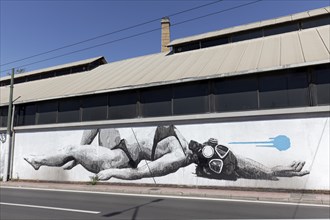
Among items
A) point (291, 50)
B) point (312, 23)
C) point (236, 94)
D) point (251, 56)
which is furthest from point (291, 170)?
point (312, 23)

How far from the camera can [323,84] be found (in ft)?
41.9

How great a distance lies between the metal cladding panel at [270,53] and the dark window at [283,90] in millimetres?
545

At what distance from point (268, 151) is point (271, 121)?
4.29 feet

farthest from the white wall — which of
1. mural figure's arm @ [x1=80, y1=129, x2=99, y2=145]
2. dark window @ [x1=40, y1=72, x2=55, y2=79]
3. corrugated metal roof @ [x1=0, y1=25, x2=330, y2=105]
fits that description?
dark window @ [x1=40, y1=72, x2=55, y2=79]

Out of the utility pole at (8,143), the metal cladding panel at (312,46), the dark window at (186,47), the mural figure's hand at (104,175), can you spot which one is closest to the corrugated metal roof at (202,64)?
the metal cladding panel at (312,46)

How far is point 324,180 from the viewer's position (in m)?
12.3

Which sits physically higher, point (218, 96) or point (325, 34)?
point (325, 34)

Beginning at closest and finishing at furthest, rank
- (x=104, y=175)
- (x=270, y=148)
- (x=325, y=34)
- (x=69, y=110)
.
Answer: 1. (x=270, y=148)
2. (x=325, y=34)
3. (x=104, y=175)
4. (x=69, y=110)

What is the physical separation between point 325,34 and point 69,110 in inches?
597

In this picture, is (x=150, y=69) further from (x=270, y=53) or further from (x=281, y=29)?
(x=281, y=29)

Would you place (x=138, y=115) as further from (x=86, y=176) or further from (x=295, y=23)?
(x=295, y=23)

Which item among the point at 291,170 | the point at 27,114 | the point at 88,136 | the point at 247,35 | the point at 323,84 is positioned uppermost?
the point at 247,35

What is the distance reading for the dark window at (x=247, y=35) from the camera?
1973cm

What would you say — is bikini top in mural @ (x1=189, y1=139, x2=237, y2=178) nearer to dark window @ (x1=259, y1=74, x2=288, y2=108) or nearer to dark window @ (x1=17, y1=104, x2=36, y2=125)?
dark window @ (x1=259, y1=74, x2=288, y2=108)
